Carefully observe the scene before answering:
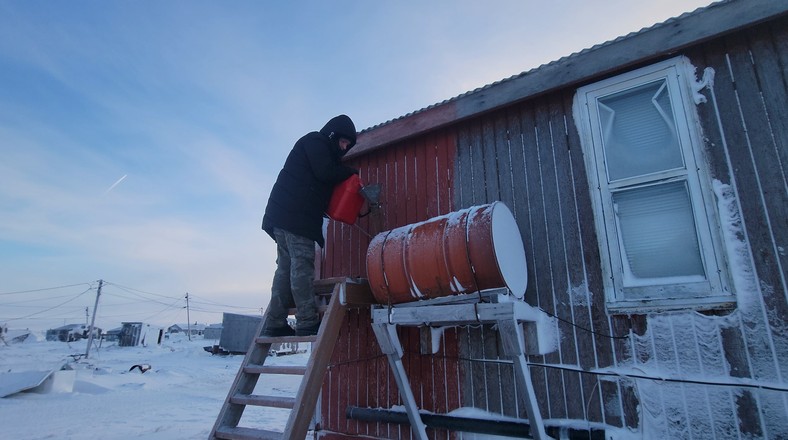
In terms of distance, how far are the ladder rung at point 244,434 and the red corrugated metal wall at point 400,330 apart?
59.3 inches

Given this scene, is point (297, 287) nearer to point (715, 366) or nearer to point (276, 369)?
point (276, 369)

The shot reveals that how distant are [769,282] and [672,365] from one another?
834 millimetres

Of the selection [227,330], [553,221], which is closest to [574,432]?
Result: [553,221]

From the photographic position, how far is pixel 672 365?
2.91m

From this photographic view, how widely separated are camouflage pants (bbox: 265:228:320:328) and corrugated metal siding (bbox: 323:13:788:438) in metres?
1.04

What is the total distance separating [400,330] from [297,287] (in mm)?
1256

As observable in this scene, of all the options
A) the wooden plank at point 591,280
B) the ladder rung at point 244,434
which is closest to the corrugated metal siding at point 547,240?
the wooden plank at point 591,280

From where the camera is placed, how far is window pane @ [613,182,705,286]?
299cm

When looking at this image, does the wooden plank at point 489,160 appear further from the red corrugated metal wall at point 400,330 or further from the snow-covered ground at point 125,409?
the snow-covered ground at point 125,409

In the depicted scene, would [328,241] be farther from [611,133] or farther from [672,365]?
[672,365]

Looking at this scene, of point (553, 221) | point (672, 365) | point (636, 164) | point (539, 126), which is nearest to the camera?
point (672, 365)

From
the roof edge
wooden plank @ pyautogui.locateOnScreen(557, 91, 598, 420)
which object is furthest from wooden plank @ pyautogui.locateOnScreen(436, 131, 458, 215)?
wooden plank @ pyautogui.locateOnScreen(557, 91, 598, 420)

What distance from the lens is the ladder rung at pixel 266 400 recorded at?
300 centimetres

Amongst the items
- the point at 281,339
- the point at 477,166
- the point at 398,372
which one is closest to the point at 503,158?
the point at 477,166
